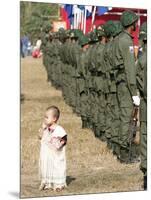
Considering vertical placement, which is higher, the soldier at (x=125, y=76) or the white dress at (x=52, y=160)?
the soldier at (x=125, y=76)

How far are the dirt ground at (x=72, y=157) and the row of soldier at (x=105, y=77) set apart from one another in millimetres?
162

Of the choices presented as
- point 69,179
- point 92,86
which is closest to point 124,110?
point 92,86

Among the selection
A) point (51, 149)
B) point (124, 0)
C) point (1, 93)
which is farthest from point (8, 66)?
point (124, 0)

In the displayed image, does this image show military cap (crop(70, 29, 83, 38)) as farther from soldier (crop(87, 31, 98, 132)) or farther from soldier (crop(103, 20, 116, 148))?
soldier (crop(103, 20, 116, 148))

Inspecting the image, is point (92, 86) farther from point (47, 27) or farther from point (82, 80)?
point (47, 27)

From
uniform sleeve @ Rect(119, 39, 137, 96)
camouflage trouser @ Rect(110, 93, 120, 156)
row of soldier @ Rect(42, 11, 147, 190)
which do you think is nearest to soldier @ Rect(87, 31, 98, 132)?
row of soldier @ Rect(42, 11, 147, 190)

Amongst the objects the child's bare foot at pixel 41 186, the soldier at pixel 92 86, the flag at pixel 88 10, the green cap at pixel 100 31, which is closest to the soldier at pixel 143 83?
the green cap at pixel 100 31

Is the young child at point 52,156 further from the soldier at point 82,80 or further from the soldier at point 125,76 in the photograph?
the soldier at point 82,80

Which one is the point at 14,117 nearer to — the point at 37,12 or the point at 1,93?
the point at 1,93

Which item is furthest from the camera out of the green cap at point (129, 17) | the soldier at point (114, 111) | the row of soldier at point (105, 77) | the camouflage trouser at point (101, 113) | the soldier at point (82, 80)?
the soldier at point (82, 80)

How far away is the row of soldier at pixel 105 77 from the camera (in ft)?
25.4

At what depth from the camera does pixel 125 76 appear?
7773 mm

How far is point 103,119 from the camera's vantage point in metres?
8.22

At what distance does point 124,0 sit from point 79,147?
146cm
